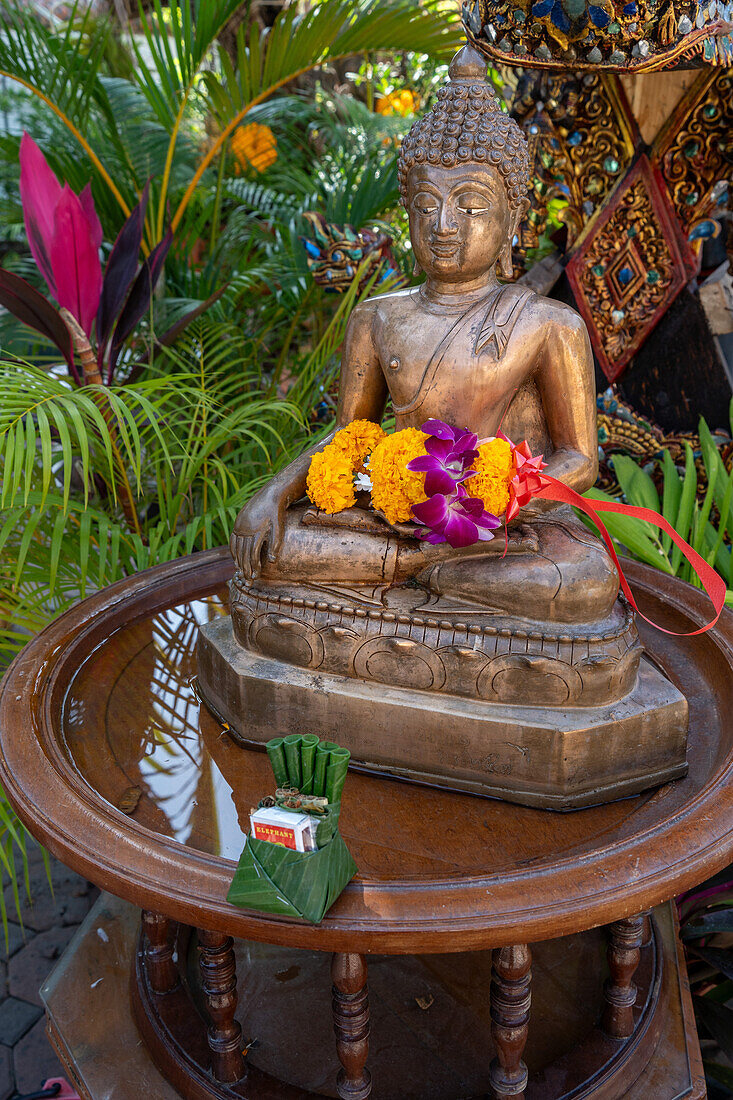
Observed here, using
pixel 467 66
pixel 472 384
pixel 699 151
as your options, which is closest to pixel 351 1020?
pixel 472 384

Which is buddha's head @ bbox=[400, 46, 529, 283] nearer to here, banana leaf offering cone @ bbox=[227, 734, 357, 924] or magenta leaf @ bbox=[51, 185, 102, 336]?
banana leaf offering cone @ bbox=[227, 734, 357, 924]

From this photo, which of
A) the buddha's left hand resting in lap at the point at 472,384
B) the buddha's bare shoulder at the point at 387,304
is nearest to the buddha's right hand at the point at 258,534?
the buddha's left hand resting in lap at the point at 472,384

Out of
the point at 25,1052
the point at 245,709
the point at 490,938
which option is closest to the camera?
the point at 490,938

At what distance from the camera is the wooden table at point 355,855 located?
1168 mm

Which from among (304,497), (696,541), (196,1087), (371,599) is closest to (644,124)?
(696,541)

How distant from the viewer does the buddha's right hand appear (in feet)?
5.12

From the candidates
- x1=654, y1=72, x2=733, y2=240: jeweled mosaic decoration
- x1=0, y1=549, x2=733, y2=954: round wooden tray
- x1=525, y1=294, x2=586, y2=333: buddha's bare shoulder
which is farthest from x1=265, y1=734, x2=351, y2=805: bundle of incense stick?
x1=654, y1=72, x2=733, y2=240: jeweled mosaic decoration

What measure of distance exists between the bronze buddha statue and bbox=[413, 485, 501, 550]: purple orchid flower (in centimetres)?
9

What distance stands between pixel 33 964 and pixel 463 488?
1.83 meters

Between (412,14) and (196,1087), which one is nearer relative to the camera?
(196,1087)

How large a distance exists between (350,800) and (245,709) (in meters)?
0.27

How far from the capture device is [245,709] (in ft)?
5.18

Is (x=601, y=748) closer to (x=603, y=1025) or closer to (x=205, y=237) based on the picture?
(x=603, y=1025)

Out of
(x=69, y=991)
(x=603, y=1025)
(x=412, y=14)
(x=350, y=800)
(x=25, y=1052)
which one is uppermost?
(x=412, y=14)
